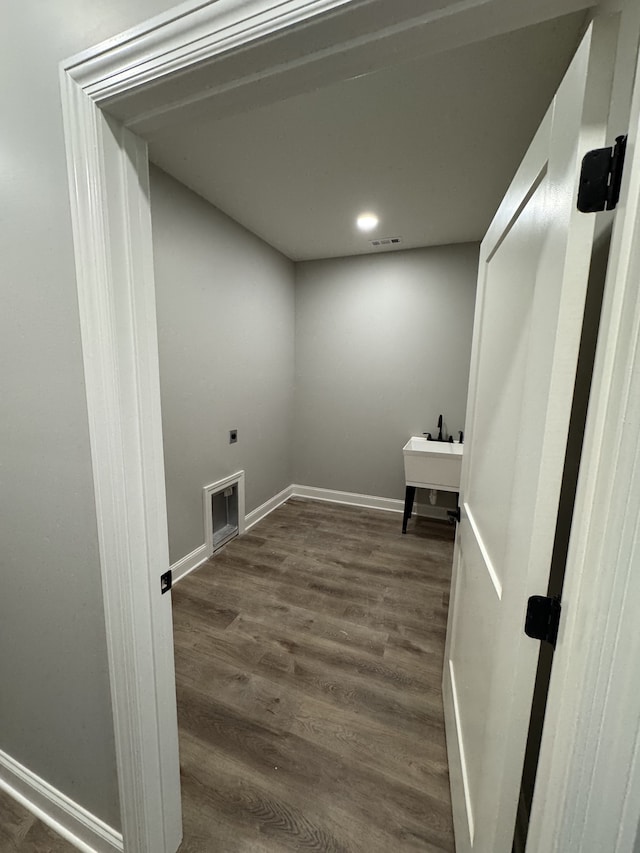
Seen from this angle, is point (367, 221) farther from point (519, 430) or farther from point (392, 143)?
point (519, 430)

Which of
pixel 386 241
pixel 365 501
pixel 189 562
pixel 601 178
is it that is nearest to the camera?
pixel 601 178

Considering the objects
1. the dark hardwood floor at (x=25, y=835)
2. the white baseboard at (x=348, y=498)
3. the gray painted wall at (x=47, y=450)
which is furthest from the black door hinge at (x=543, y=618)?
the white baseboard at (x=348, y=498)

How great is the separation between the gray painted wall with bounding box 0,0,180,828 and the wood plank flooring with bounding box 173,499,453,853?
430mm

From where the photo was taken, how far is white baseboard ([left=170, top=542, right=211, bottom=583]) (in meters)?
2.37

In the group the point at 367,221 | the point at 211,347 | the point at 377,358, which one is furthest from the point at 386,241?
the point at 211,347

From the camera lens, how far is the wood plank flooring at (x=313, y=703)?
1.12m

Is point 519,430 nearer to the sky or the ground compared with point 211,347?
nearer to the ground

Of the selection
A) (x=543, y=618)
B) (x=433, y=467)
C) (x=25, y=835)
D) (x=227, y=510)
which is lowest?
(x=25, y=835)

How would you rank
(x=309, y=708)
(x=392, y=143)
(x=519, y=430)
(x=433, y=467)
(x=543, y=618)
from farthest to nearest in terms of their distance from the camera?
(x=433, y=467) < (x=392, y=143) < (x=309, y=708) < (x=519, y=430) < (x=543, y=618)

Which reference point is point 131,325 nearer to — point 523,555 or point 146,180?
point 146,180

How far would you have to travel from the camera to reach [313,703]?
151 cm

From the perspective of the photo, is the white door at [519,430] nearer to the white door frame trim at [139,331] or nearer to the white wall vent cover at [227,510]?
the white door frame trim at [139,331]

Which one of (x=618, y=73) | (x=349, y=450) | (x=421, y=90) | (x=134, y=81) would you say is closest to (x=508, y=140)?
(x=421, y=90)

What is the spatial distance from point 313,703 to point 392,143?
2.79 metres
